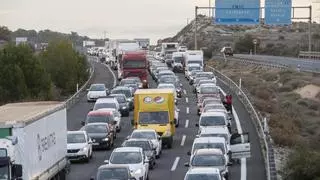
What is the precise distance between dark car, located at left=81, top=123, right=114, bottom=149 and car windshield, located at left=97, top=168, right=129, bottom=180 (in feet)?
41.0

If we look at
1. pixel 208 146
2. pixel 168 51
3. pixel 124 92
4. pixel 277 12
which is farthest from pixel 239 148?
pixel 168 51

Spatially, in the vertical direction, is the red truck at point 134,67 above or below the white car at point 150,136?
above

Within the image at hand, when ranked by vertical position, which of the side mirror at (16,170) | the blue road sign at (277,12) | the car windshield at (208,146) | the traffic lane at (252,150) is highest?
the blue road sign at (277,12)

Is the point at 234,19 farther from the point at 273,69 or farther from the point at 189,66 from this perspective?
the point at 273,69

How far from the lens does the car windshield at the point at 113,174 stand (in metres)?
28.3

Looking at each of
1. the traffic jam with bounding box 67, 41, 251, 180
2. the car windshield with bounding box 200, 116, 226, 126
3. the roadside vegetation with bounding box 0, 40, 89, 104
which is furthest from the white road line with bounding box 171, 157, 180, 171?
the roadside vegetation with bounding box 0, 40, 89, 104

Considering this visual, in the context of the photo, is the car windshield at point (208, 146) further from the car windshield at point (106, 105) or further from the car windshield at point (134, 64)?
the car windshield at point (134, 64)

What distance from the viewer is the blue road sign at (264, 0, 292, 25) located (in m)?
80.4

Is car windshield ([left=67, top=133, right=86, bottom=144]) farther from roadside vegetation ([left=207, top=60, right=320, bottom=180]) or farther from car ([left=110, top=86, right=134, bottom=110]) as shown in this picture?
car ([left=110, top=86, right=134, bottom=110])

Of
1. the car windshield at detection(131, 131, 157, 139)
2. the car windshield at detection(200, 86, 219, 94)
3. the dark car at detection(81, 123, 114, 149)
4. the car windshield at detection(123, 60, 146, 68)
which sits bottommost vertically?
the dark car at detection(81, 123, 114, 149)

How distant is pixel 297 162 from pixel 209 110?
50.9 feet

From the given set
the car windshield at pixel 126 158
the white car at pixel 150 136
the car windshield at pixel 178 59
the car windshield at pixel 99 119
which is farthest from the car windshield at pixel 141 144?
the car windshield at pixel 178 59

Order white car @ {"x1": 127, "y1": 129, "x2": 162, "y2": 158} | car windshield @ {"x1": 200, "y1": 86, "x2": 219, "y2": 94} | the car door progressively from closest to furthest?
the car door < white car @ {"x1": 127, "y1": 129, "x2": 162, "y2": 158} < car windshield @ {"x1": 200, "y1": 86, "x2": 219, "y2": 94}

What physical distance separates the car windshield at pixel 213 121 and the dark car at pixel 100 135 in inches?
190
